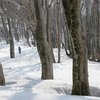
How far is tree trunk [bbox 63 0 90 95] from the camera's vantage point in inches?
185

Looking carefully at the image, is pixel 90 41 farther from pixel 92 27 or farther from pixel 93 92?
pixel 93 92

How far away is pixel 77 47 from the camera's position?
15.9 feet

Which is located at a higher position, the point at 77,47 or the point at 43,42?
the point at 43,42

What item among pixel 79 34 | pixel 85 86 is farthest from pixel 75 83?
pixel 79 34

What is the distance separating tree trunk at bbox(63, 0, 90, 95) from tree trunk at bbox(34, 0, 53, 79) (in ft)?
9.64

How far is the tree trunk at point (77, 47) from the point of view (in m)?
4.70

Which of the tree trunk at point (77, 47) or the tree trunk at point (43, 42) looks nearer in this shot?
the tree trunk at point (77, 47)

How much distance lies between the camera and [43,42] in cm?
780

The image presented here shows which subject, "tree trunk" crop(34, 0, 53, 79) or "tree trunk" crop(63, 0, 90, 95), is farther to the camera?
"tree trunk" crop(34, 0, 53, 79)

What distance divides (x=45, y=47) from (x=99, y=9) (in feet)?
50.2

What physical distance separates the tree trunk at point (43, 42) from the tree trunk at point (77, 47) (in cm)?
294

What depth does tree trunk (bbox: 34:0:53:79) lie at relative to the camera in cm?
760

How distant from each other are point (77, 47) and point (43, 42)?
123 inches

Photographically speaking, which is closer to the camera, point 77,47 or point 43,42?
point 77,47
